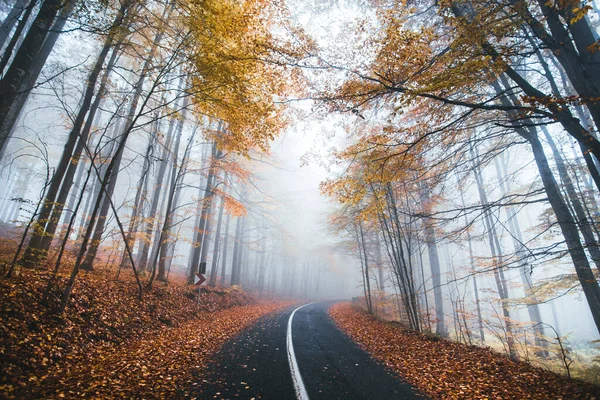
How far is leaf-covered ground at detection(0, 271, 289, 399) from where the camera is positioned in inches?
158

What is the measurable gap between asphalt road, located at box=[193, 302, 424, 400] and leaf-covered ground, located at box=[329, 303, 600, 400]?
556 mm

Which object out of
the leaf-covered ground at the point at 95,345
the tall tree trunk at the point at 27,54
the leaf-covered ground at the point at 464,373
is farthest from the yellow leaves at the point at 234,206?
the leaf-covered ground at the point at 464,373

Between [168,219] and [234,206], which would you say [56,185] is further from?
[234,206]

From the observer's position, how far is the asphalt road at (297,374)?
435 centimetres

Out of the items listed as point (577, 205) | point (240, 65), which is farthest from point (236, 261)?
point (577, 205)

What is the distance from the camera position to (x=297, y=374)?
16.9 feet

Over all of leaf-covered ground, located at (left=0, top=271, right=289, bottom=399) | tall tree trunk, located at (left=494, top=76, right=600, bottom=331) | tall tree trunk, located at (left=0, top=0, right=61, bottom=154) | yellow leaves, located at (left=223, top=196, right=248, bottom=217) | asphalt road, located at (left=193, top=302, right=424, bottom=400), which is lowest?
asphalt road, located at (left=193, top=302, right=424, bottom=400)

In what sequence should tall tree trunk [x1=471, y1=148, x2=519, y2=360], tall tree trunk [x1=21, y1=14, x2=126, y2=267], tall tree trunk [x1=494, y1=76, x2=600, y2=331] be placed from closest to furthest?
tall tree trunk [x1=494, y1=76, x2=600, y2=331] < tall tree trunk [x1=21, y1=14, x2=126, y2=267] < tall tree trunk [x1=471, y1=148, x2=519, y2=360]

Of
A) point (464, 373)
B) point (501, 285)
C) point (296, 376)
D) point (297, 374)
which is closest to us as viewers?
point (296, 376)

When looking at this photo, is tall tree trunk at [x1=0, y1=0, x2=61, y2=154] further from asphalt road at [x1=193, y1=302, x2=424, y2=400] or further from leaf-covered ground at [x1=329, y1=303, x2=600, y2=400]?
leaf-covered ground at [x1=329, y1=303, x2=600, y2=400]

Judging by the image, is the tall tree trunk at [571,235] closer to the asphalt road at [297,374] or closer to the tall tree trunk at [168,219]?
the asphalt road at [297,374]

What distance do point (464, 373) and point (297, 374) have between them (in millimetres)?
3718

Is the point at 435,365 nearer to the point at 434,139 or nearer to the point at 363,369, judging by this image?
the point at 363,369

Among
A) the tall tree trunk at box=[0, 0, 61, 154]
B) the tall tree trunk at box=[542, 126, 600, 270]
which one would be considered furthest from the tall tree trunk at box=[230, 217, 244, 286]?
the tall tree trunk at box=[542, 126, 600, 270]
